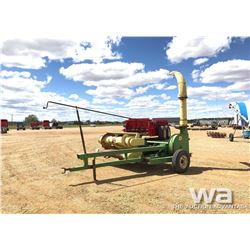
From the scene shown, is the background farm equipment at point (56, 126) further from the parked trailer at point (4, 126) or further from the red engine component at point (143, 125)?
the red engine component at point (143, 125)

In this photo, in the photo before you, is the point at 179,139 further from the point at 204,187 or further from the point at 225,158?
the point at 225,158

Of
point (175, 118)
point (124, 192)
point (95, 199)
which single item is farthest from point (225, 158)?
point (95, 199)

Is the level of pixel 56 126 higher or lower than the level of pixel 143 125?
higher

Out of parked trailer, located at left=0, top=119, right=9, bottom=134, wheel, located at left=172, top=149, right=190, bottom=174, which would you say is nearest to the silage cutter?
wheel, located at left=172, top=149, right=190, bottom=174

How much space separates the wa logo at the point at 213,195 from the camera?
683 centimetres

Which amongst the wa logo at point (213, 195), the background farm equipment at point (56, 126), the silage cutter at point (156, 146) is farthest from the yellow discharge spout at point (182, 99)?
the background farm equipment at point (56, 126)

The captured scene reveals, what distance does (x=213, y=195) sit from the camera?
7246 millimetres

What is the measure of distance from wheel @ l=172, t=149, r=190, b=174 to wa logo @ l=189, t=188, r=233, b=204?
1891 millimetres

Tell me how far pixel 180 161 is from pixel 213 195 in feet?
8.43

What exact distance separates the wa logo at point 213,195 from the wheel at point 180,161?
6.20 ft

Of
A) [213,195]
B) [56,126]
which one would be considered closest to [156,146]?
[213,195]

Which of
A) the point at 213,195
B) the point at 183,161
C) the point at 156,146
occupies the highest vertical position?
the point at 156,146

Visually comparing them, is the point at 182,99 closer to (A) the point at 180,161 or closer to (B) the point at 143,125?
(B) the point at 143,125

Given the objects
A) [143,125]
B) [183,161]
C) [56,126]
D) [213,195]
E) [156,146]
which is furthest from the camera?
[56,126]
